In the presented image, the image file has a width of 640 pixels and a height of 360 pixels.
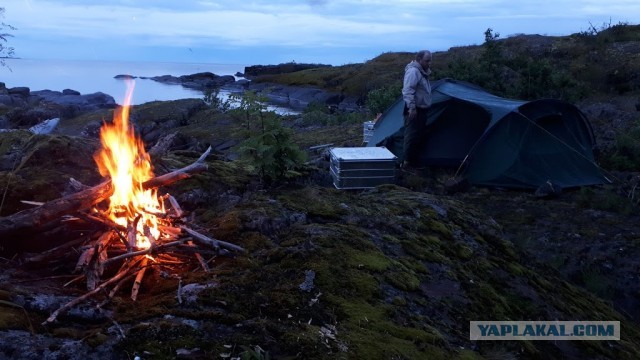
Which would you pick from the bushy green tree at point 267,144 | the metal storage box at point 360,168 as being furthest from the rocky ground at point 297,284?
the metal storage box at point 360,168

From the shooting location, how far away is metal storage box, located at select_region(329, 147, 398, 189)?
9961 millimetres

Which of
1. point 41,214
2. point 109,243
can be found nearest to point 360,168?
point 109,243

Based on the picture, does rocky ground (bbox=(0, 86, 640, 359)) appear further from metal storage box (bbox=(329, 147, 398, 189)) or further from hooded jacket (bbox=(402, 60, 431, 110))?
hooded jacket (bbox=(402, 60, 431, 110))

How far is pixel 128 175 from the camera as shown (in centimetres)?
465

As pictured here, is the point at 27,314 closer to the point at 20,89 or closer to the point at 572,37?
A: the point at 572,37

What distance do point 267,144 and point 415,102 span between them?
6.90m

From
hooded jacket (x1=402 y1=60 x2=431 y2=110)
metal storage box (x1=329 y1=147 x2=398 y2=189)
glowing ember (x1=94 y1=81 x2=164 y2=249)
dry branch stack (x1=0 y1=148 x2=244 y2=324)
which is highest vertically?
hooded jacket (x1=402 y1=60 x2=431 y2=110)

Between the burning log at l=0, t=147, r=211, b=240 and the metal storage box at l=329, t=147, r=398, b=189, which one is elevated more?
the burning log at l=0, t=147, r=211, b=240

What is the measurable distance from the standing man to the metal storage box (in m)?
1.96

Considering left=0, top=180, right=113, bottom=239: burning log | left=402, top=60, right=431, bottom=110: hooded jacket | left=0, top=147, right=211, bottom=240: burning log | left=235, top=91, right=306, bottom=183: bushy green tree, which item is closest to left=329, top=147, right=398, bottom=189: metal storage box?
left=402, top=60, right=431, bottom=110: hooded jacket

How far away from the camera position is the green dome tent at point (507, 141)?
1194cm

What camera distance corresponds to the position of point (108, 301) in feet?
11.1

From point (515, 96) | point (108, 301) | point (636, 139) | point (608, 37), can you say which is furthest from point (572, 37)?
point (108, 301)

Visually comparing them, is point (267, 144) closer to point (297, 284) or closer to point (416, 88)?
point (297, 284)
